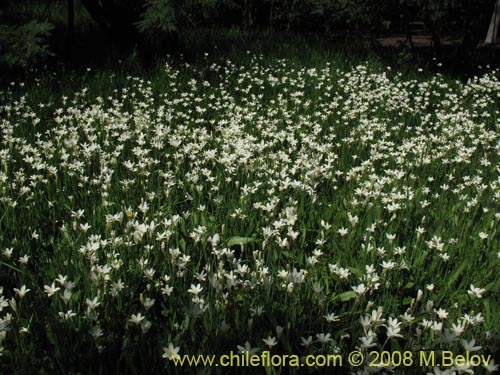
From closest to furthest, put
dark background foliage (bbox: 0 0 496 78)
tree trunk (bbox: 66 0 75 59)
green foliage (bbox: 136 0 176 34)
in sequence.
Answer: green foliage (bbox: 136 0 176 34), dark background foliage (bbox: 0 0 496 78), tree trunk (bbox: 66 0 75 59)

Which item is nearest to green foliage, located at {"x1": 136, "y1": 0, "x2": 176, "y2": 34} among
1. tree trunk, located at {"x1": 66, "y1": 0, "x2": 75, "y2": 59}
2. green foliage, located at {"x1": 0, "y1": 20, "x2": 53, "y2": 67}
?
green foliage, located at {"x1": 0, "y1": 20, "x2": 53, "y2": 67}

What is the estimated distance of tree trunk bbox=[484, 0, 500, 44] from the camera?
1510 centimetres

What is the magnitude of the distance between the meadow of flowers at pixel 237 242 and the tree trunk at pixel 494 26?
11.1m

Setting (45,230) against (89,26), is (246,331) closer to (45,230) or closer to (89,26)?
(45,230)

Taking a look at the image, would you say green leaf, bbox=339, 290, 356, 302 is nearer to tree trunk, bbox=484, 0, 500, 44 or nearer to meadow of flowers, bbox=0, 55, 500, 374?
meadow of flowers, bbox=0, 55, 500, 374

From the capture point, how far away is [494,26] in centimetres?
1533

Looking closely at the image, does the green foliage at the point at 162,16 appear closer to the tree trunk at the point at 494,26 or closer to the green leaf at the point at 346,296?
the green leaf at the point at 346,296

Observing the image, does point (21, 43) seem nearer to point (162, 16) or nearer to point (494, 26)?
point (162, 16)

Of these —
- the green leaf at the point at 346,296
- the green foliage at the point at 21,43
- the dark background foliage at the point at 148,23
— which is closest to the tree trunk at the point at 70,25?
the dark background foliage at the point at 148,23

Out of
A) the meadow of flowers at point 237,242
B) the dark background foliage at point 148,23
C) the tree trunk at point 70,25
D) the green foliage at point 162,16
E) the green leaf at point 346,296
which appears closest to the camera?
the meadow of flowers at point 237,242

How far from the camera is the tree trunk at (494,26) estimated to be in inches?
595

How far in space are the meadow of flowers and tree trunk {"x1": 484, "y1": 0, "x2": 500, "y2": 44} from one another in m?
11.1

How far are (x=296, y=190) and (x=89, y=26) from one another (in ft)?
35.4

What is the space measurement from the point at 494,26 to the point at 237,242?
1593 centimetres
